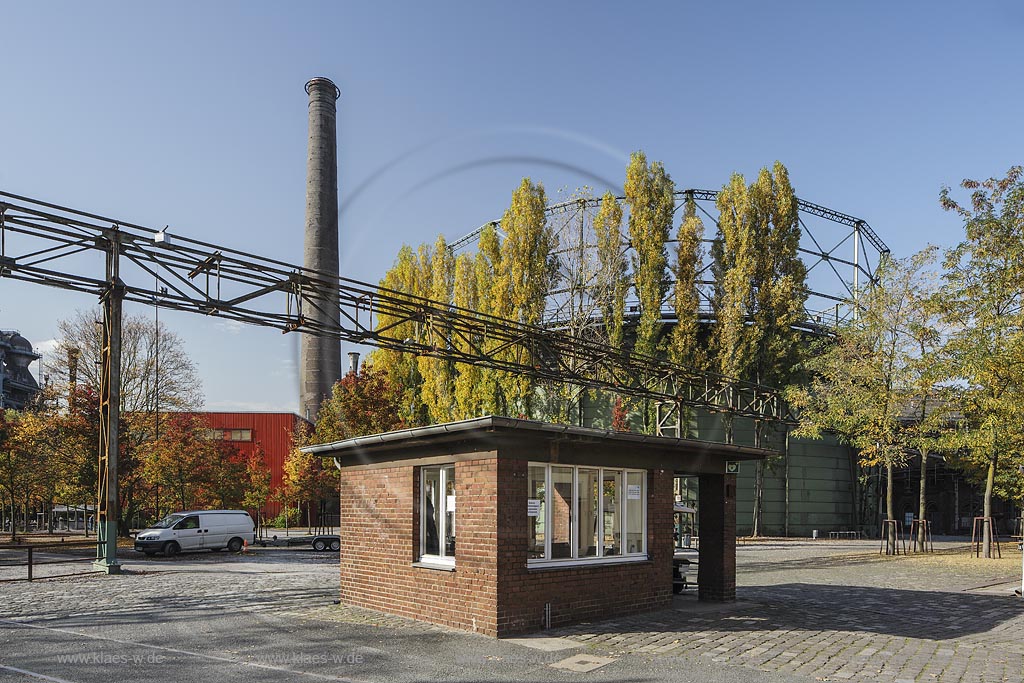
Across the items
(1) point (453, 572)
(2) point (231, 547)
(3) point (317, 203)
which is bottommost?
(2) point (231, 547)

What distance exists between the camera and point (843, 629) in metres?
12.9

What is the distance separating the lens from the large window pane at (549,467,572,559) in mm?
12773

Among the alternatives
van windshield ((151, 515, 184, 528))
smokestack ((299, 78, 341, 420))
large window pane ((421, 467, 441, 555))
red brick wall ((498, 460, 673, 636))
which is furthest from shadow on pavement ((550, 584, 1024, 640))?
smokestack ((299, 78, 341, 420))

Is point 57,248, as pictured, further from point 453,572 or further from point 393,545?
point 453,572

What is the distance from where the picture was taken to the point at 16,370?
8700 cm

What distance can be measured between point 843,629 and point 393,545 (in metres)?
7.24

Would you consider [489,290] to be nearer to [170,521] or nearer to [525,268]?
[525,268]

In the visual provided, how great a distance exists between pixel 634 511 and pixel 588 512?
1.23 meters

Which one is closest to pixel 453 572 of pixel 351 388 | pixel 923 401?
pixel 923 401

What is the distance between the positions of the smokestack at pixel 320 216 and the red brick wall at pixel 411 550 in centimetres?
3489

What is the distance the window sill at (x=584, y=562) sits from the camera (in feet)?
40.5

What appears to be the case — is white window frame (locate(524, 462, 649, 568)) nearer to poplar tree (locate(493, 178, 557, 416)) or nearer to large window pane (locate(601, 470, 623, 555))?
large window pane (locate(601, 470, 623, 555))

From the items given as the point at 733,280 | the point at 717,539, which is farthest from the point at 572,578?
the point at 733,280

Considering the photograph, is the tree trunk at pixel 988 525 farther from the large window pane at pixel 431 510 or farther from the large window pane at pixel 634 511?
the large window pane at pixel 431 510
